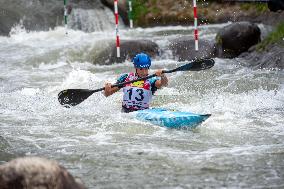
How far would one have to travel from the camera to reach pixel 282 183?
5.02m

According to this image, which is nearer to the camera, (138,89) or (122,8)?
(138,89)

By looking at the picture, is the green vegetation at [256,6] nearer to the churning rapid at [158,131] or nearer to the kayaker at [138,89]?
the churning rapid at [158,131]

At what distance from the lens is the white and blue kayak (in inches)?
266

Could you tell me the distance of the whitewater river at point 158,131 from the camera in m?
5.35

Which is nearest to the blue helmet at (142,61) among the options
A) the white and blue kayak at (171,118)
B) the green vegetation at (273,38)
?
the white and blue kayak at (171,118)

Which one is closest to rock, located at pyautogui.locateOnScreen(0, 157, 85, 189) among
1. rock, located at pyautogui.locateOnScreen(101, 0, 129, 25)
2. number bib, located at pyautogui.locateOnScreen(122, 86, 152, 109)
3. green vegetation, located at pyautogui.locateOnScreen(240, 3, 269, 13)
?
number bib, located at pyautogui.locateOnScreen(122, 86, 152, 109)

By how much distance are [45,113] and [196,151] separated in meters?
2.89

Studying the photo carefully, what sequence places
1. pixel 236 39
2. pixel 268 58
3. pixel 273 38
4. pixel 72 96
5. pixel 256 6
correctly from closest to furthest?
pixel 72 96 < pixel 268 58 < pixel 273 38 < pixel 236 39 < pixel 256 6

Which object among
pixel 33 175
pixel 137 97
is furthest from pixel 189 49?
pixel 33 175

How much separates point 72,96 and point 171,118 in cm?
162

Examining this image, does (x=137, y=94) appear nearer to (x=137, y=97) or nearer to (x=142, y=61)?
(x=137, y=97)

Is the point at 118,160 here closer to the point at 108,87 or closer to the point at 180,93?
the point at 108,87

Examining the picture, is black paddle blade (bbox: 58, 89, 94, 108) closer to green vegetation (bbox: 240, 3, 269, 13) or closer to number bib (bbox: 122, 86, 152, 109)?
number bib (bbox: 122, 86, 152, 109)

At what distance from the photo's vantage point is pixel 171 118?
6855 millimetres
